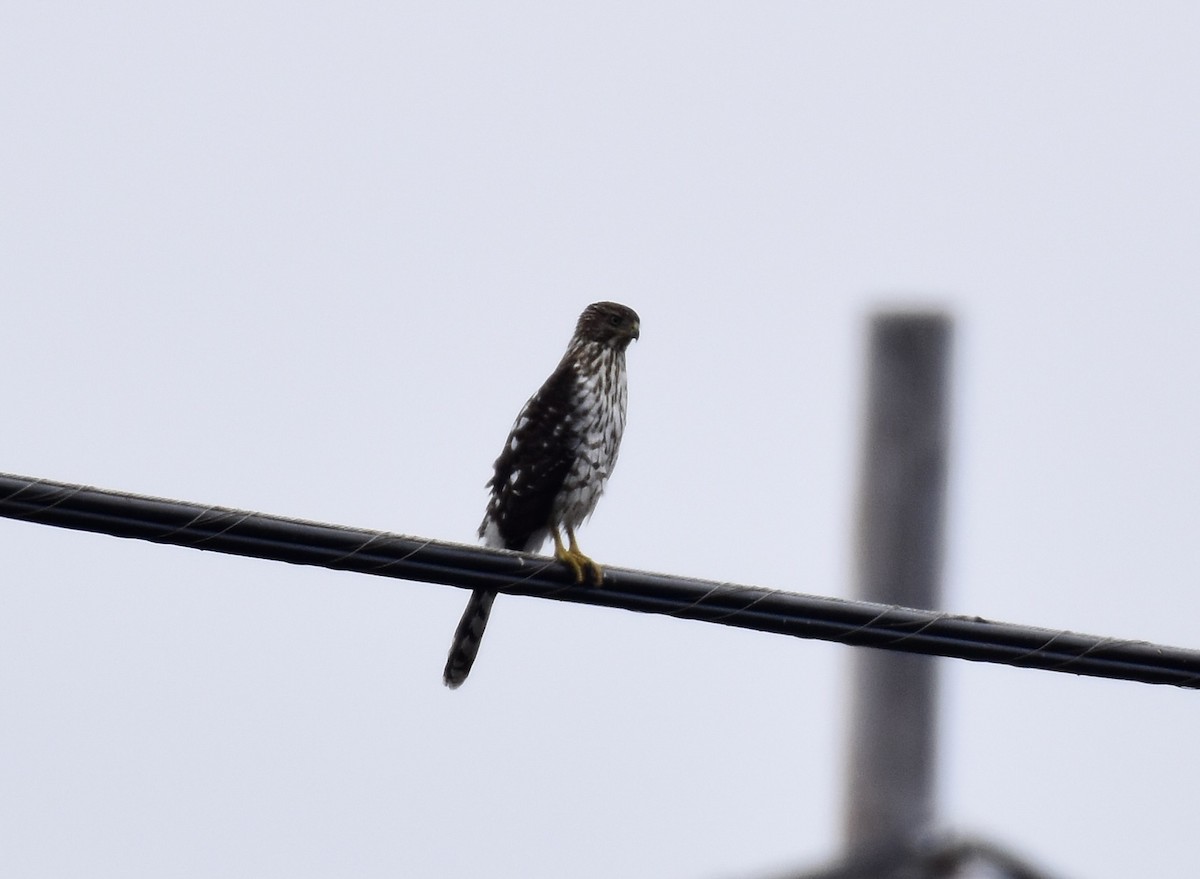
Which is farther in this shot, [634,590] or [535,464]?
[535,464]

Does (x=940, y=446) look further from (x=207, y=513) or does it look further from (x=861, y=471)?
(x=207, y=513)

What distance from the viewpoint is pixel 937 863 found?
10.3 metres

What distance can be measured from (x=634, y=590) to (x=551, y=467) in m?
2.44

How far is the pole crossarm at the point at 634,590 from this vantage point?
491cm

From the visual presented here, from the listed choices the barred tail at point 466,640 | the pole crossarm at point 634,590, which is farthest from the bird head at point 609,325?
the pole crossarm at point 634,590

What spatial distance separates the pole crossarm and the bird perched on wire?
7.18 feet

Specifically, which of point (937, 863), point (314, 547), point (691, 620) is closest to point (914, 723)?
point (937, 863)

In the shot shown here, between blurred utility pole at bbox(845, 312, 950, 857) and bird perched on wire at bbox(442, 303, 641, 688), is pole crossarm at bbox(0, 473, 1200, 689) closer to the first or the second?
bird perched on wire at bbox(442, 303, 641, 688)

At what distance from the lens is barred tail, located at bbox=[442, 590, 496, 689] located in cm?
779

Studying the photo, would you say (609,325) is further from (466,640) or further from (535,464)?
(466,640)

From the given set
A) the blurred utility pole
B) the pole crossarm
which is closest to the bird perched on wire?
the pole crossarm

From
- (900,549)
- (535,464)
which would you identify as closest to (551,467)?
(535,464)

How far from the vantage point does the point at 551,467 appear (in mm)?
7895

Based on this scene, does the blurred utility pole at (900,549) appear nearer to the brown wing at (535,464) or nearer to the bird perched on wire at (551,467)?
the bird perched on wire at (551,467)
